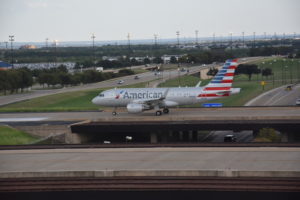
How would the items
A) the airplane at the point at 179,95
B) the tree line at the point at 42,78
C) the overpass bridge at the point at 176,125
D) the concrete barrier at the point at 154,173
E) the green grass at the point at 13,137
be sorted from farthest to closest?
the tree line at the point at 42,78 → the airplane at the point at 179,95 → the green grass at the point at 13,137 → the overpass bridge at the point at 176,125 → the concrete barrier at the point at 154,173

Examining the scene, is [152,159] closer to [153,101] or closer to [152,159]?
[152,159]

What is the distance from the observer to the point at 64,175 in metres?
28.1

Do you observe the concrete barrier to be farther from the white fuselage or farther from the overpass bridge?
the white fuselage

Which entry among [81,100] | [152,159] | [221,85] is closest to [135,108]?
[221,85]

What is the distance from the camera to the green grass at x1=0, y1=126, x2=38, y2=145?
49.4 m

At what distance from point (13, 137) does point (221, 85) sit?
20600 millimetres

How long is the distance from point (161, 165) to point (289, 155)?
25.4 feet

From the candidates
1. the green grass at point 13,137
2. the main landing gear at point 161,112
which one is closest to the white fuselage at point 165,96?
the main landing gear at point 161,112

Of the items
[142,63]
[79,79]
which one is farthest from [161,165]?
[142,63]

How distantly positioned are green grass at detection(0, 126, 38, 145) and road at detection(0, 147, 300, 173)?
1096 centimetres

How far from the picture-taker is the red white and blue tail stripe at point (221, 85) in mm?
56438

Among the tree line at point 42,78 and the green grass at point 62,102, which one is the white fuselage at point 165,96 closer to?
the green grass at point 62,102

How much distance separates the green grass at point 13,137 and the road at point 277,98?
37.1 meters

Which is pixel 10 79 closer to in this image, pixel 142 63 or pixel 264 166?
pixel 264 166
